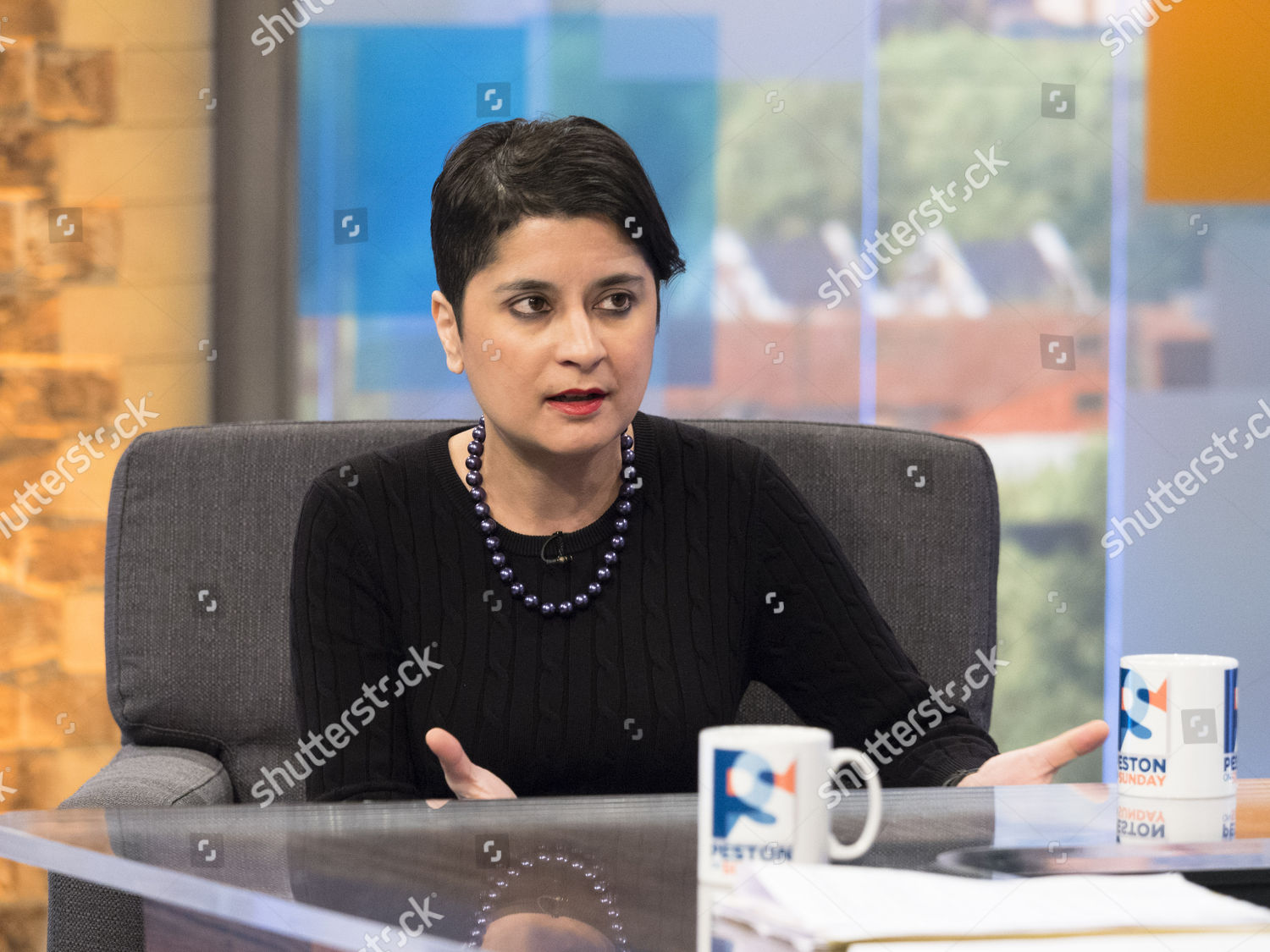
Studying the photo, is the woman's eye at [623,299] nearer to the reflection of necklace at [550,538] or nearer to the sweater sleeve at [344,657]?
the reflection of necklace at [550,538]

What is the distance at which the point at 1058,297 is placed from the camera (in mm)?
2666

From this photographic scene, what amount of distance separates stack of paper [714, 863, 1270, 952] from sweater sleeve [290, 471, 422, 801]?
0.59 m

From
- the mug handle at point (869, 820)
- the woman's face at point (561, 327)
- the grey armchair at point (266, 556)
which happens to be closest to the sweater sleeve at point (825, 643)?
the grey armchair at point (266, 556)

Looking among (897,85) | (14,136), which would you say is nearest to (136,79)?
(14,136)

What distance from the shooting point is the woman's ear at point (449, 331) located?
4.65 feet

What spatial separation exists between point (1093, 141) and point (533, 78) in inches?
43.1

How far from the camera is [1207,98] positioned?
265 centimetres

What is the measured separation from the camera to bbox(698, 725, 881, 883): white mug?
782mm

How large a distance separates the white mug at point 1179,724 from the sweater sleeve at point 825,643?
0.35 meters

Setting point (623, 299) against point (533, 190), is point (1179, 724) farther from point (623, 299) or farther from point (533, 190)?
point (533, 190)

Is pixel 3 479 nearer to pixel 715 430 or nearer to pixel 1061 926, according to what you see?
pixel 715 430

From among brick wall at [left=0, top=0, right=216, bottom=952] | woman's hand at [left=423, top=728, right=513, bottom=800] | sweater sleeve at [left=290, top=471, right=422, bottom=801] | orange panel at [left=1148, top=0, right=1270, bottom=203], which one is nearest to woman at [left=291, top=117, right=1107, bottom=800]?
sweater sleeve at [left=290, top=471, right=422, bottom=801]

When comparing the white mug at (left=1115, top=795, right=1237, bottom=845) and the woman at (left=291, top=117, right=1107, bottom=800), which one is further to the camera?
the woman at (left=291, top=117, right=1107, bottom=800)

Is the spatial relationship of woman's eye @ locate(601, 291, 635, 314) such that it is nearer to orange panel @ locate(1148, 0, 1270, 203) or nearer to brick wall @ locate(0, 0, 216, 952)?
brick wall @ locate(0, 0, 216, 952)
